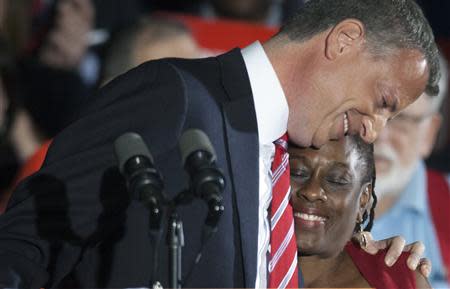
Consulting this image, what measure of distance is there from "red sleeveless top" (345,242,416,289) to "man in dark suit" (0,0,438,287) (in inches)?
15.6

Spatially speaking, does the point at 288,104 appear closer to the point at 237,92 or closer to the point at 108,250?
the point at 237,92

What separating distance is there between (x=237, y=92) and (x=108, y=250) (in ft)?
1.62

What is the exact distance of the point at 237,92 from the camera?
132 inches

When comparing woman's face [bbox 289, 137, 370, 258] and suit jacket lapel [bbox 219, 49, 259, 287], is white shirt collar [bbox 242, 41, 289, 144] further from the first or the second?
woman's face [bbox 289, 137, 370, 258]

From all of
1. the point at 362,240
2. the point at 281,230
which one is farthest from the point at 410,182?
the point at 281,230

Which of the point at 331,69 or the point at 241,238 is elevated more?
the point at 331,69

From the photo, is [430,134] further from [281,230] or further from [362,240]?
[281,230]

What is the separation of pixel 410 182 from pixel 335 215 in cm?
238

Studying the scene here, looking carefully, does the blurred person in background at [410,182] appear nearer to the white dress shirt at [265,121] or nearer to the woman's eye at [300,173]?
the woman's eye at [300,173]

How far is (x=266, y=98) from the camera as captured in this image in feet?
11.1

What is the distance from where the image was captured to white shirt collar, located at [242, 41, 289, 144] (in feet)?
11.0

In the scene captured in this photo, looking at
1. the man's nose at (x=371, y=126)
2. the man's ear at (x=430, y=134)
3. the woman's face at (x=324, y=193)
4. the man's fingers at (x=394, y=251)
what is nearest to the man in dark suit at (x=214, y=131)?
the man's nose at (x=371, y=126)

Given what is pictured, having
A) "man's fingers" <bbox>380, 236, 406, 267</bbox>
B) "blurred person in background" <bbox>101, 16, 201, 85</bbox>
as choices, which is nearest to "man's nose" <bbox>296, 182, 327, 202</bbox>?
"man's fingers" <bbox>380, 236, 406, 267</bbox>

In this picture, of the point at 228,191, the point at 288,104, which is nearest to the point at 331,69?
the point at 288,104
